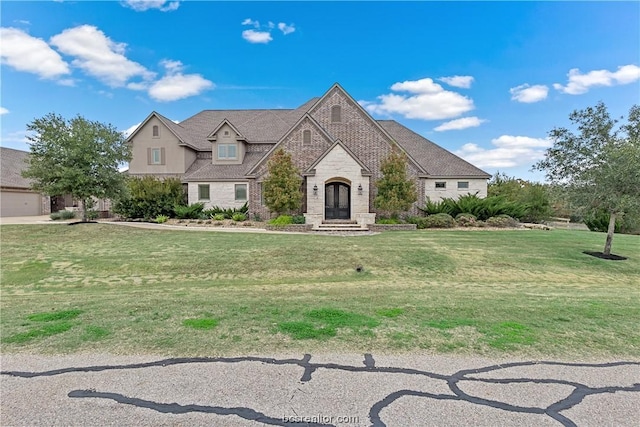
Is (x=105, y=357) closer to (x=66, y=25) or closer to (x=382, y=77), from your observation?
(x=66, y=25)

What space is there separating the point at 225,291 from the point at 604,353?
7.17 meters

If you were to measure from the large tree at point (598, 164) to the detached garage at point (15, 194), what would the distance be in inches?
1361

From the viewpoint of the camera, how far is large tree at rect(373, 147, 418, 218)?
66.3 ft

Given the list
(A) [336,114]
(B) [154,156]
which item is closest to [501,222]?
(A) [336,114]

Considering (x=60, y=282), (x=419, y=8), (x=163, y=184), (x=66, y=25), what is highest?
(x=419, y=8)

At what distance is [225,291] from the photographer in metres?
8.20

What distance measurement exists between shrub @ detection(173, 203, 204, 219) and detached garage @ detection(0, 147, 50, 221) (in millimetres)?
13134

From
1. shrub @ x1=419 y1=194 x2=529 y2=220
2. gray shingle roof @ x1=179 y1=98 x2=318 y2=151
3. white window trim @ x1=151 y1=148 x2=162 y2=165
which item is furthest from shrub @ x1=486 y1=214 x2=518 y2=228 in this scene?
white window trim @ x1=151 y1=148 x2=162 y2=165

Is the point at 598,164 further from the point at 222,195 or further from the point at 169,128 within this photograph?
the point at 169,128

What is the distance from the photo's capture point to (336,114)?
77.8ft

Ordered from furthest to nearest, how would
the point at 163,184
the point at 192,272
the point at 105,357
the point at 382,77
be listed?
the point at 382,77, the point at 163,184, the point at 192,272, the point at 105,357

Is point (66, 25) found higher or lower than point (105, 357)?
higher

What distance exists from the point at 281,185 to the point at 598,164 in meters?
15.0

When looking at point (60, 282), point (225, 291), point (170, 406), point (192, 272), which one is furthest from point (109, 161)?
point (170, 406)
